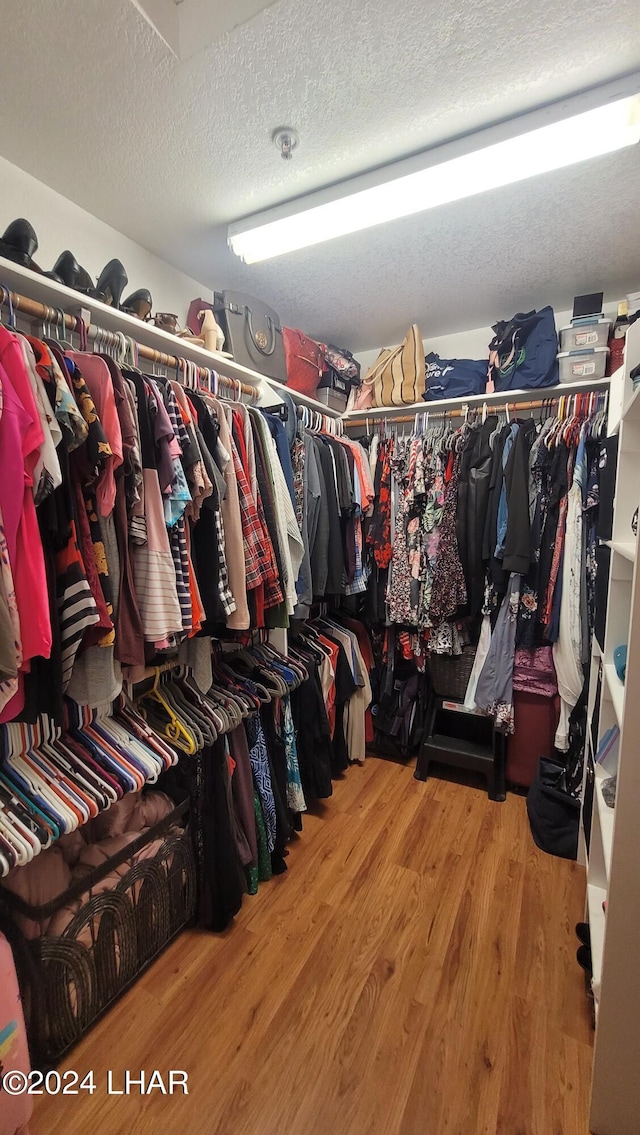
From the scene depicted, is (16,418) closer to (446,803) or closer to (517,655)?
(517,655)

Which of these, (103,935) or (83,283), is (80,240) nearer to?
(83,283)

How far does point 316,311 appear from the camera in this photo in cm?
243

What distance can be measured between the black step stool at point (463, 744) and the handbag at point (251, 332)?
1.94 meters

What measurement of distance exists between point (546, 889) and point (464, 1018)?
0.63m

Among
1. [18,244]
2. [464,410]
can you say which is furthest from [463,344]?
[18,244]

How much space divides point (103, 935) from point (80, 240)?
2275 millimetres

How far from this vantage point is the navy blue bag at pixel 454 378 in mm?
2387

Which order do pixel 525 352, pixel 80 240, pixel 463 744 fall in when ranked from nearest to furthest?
pixel 80 240
pixel 525 352
pixel 463 744

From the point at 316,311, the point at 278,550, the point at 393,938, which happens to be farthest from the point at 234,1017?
the point at 316,311

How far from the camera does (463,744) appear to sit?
2.44 meters

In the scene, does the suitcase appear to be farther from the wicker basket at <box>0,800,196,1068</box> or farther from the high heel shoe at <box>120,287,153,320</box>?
the high heel shoe at <box>120,287,153,320</box>

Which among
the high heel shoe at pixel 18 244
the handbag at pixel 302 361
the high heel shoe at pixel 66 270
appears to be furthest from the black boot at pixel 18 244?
the handbag at pixel 302 361

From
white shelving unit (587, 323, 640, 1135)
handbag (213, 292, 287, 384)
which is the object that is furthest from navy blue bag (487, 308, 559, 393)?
white shelving unit (587, 323, 640, 1135)

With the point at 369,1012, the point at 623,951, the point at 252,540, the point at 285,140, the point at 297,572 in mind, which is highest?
the point at 285,140
